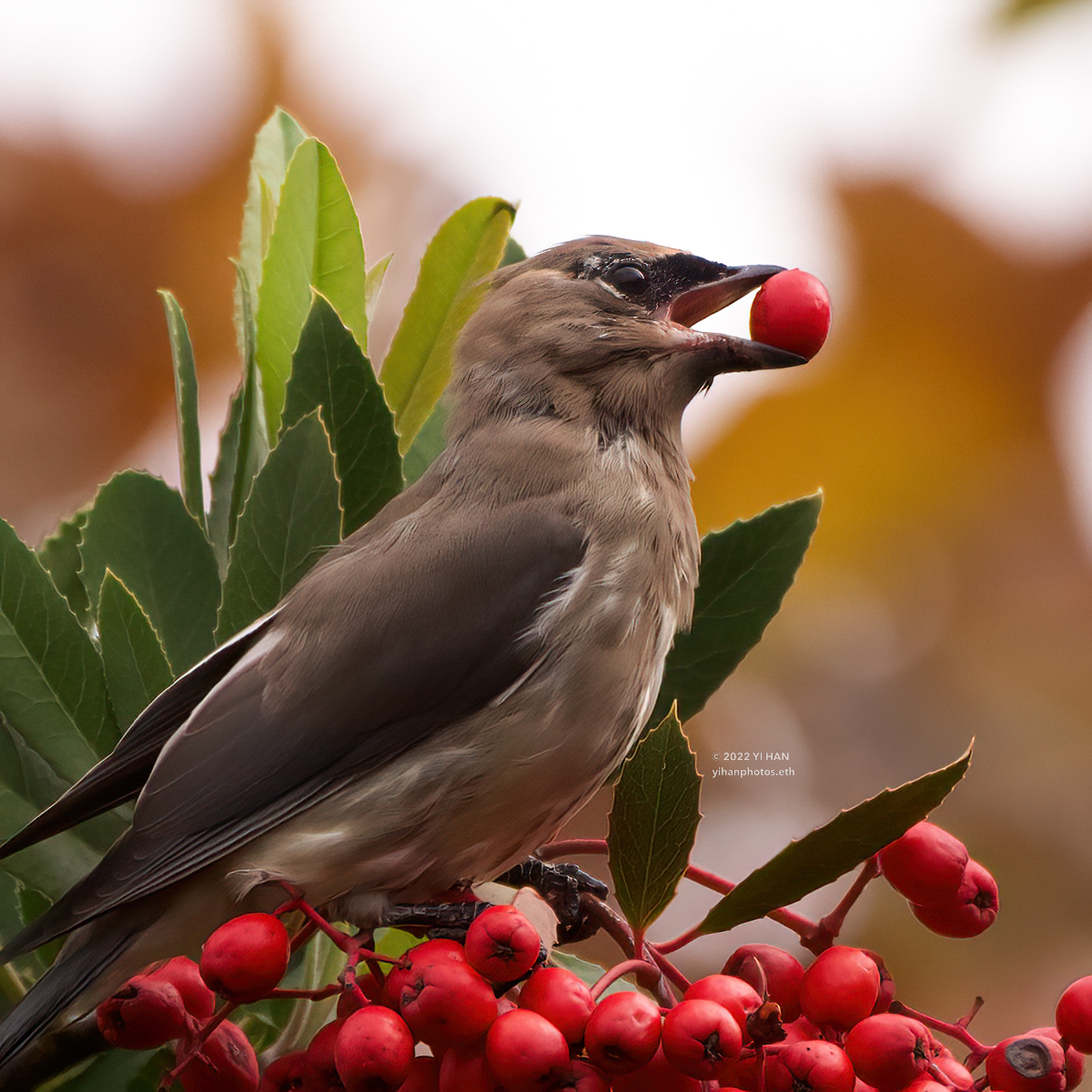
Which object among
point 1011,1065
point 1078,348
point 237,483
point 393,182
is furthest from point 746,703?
point 1011,1065

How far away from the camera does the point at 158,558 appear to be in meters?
1.63

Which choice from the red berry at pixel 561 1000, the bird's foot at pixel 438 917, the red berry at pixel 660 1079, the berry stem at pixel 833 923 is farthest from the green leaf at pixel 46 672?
the berry stem at pixel 833 923

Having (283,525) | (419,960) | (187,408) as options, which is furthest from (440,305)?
(419,960)

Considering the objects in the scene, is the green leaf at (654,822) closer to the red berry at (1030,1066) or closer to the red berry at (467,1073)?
the red berry at (467,1073)

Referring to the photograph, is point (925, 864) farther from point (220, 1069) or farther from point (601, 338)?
point (601, 338)

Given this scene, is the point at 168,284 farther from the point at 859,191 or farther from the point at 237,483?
the point at 237,483

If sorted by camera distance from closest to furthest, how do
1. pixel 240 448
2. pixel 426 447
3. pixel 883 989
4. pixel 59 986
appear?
pixel 883 989 < pixel 59 986 < pixel 240 448 < pixel 426 447

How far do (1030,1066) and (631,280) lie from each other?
128cm

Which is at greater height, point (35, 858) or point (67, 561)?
point (67, 561)

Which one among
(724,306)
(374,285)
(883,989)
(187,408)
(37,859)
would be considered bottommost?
(883,989)

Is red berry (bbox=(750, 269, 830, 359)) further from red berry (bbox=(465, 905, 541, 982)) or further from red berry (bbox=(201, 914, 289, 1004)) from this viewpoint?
red berry (bbox=(201, 914, 289, 1004))

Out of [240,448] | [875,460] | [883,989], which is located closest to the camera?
[883,989]

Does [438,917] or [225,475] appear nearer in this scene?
[438,917]

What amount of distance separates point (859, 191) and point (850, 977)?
13.2 feet
